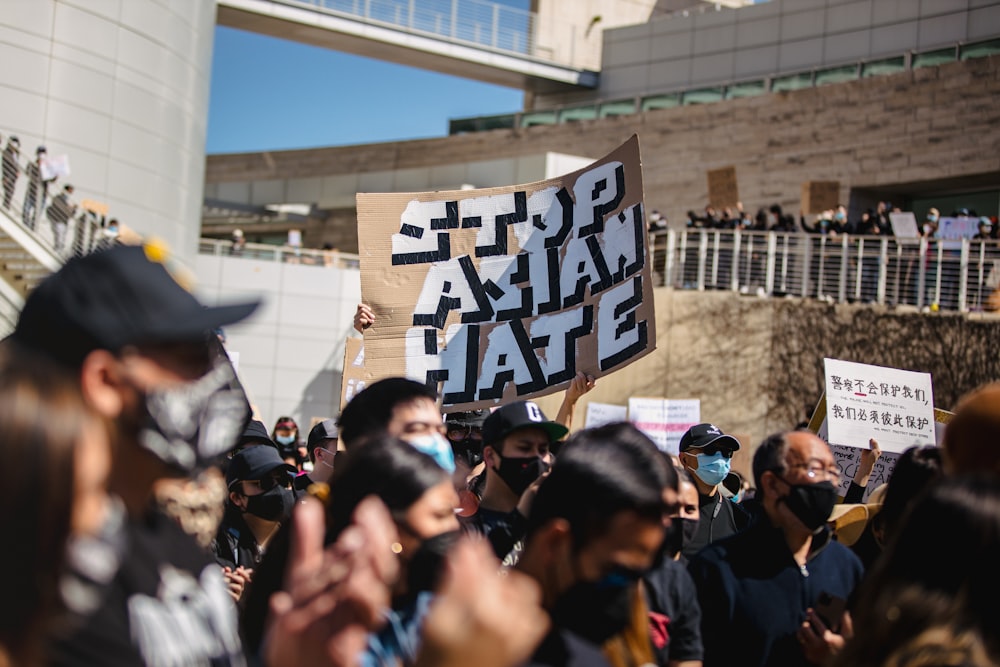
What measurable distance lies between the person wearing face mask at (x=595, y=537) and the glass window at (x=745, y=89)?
30.6 meters

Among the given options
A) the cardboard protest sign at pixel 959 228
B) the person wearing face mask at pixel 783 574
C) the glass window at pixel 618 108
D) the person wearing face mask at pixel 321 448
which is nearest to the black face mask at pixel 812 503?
the person wearing face mask at pixel 783 574

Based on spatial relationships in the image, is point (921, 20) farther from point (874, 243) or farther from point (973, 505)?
point (973, 505)

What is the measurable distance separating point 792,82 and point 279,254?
14617 mm

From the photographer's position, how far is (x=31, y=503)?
2051mm

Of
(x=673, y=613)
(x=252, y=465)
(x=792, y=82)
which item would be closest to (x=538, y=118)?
(x=792, y=82)

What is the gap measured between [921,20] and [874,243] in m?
12.5

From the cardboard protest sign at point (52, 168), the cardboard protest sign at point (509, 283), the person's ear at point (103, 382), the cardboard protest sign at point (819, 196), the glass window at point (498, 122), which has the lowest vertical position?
the person's ear at point (103, 382)

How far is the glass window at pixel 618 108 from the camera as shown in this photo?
1377 inches

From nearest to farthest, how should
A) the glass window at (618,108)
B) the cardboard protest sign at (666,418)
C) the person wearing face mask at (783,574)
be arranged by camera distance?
the person wearing face mask at (783,574) → the cardboard protest sign at (666,418) → the glass window at (618,108)

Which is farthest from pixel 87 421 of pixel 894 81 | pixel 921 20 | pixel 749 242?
pixel 921 20

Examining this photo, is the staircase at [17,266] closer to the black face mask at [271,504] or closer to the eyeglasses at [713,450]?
Result: the black face mask at [271,504]

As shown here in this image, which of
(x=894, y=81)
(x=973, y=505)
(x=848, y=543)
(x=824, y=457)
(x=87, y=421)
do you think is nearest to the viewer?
(x=87, y=421)

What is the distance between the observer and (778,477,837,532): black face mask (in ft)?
14.5

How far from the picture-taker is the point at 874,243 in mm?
22938
